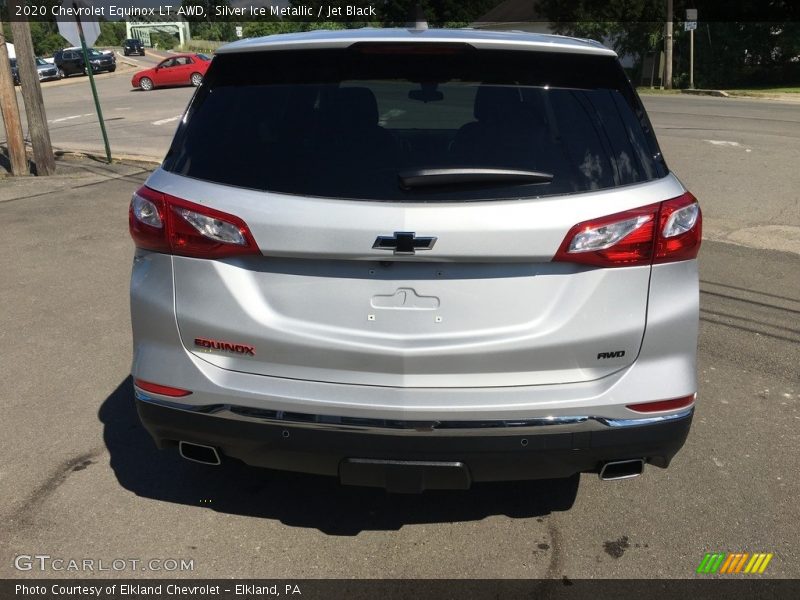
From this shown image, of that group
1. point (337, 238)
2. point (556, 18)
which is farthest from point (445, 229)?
point (556, 18)

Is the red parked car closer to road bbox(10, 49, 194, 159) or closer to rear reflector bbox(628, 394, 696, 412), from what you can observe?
road bbox(10, 49, 194, 159)

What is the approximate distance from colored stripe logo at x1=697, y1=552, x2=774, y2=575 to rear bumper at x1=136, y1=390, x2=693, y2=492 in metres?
0.57

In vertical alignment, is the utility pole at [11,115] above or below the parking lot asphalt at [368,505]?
above

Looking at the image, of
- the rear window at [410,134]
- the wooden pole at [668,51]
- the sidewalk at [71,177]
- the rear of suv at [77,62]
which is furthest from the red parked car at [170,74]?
the rear window at [410,134]

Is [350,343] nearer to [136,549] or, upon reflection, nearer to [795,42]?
[136,549]

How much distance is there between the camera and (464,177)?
2.63 metres

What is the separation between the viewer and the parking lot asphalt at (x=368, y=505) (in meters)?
3.13

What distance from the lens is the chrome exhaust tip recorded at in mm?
2953

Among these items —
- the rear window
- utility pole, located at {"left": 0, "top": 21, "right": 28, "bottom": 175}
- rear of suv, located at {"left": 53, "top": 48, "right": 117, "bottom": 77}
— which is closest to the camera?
the rear window

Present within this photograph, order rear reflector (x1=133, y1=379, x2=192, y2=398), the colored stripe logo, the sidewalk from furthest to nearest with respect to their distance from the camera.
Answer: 1. the sidewalk
2. the colored stripe logo
3. rear reflector (x1=133, y1=379, x2=192, y2=398)

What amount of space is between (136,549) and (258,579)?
21.4 inches

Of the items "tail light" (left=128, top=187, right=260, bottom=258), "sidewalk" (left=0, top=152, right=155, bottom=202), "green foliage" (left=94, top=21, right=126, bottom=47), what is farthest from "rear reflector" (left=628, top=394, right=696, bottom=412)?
"green foliage" (left=94, top=21, right=126, bottom=47)

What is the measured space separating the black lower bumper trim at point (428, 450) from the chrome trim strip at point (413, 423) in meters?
0.02

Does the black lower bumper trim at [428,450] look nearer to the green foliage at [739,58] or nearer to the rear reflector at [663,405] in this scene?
the rear reflector at [663,405]
